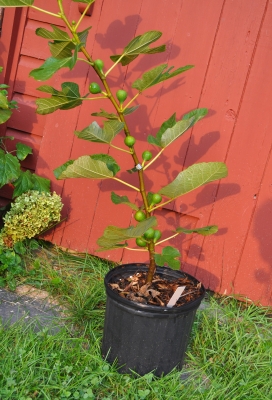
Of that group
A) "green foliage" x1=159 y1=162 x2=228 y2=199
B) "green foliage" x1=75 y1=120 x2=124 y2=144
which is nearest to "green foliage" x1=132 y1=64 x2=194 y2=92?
"green foliage" x1=75 y1=120 x2=124 y2=144

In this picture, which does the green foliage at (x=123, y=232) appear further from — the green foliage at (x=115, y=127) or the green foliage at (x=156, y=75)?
the green foliage at (x=156, y=75)

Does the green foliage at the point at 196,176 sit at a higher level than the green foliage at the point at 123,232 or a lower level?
higher

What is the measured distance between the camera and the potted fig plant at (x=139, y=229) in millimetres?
2031

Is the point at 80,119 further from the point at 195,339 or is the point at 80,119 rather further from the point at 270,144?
the point at 195,339

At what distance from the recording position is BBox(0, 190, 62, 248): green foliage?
2.85 m

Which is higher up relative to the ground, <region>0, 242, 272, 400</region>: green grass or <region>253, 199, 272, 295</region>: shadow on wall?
<region>253, 199, 272, 295</region>: shadow on wall

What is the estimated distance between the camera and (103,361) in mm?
2207

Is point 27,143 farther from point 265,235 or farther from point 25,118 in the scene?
point 265,235

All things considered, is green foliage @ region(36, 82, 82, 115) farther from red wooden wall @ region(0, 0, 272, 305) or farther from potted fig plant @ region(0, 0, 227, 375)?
red wooden wall @ region(0, 0, 272, 305)

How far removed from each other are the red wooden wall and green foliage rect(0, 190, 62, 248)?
0.70ft

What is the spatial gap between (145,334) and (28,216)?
1050mm

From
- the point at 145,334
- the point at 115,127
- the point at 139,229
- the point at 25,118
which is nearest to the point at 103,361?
the point at 145,334

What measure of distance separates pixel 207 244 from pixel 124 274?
0.65m

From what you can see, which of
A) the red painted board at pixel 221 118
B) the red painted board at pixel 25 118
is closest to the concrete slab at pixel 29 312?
the red painted board at pixel 221 118
